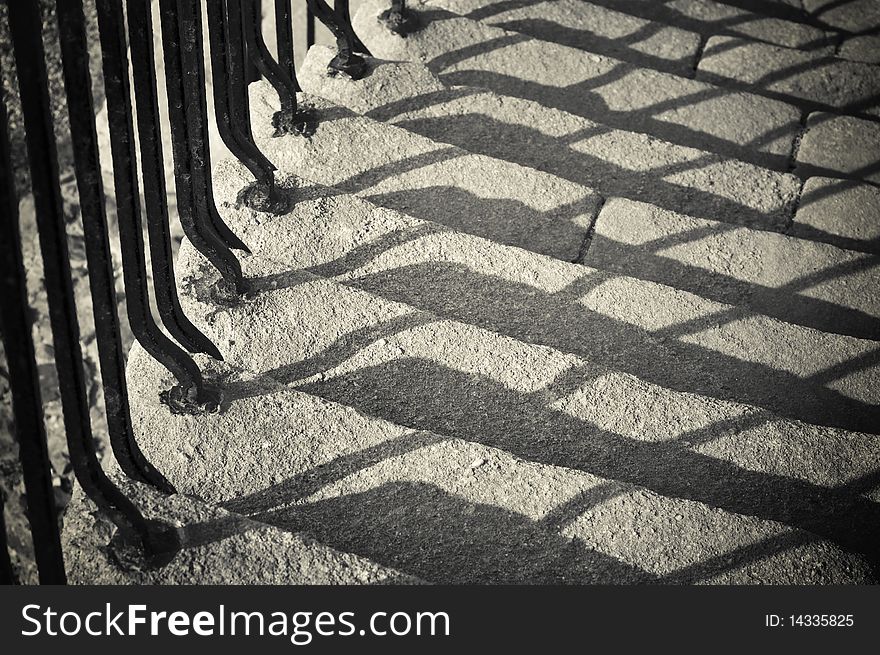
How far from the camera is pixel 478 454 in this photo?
1.67 metres

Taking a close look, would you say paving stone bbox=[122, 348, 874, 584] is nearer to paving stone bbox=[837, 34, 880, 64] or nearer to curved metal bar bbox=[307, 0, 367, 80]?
curved metal bar bbox=[307, 0, 367, 80]

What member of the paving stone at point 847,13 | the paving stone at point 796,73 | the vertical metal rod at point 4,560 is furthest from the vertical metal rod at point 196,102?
the paving stone at point 847,13

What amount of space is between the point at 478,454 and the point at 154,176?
29.4 inches

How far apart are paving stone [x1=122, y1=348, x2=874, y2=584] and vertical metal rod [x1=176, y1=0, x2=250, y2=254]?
1.14 ft

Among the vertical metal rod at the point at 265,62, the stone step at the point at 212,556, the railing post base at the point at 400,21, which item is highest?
the railing post base at the point at 400,21

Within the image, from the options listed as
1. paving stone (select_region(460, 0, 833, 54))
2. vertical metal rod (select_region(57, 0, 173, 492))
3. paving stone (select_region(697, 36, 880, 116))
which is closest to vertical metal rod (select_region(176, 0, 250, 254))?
vertical metal rod (select_region(57, 0, 173, 492))

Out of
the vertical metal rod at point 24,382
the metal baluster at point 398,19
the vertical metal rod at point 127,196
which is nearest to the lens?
the vertical metal rod at point 24,382

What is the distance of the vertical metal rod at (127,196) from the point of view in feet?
4.32

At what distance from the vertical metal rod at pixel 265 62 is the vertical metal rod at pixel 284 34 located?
4cm

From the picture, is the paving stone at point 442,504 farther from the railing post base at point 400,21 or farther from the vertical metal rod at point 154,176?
the railing post base at point 400,21

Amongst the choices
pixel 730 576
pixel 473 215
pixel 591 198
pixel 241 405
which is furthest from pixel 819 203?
pixel 241 405

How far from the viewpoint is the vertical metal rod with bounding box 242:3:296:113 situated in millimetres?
2020

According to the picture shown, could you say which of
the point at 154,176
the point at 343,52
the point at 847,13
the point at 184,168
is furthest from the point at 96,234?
the point at 847,13

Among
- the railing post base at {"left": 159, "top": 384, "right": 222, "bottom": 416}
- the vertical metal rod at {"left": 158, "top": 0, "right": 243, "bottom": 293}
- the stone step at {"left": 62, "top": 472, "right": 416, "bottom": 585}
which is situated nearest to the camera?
the stone step at {"left": 62, "top": 472, "right": 416, "bottom": 585}
